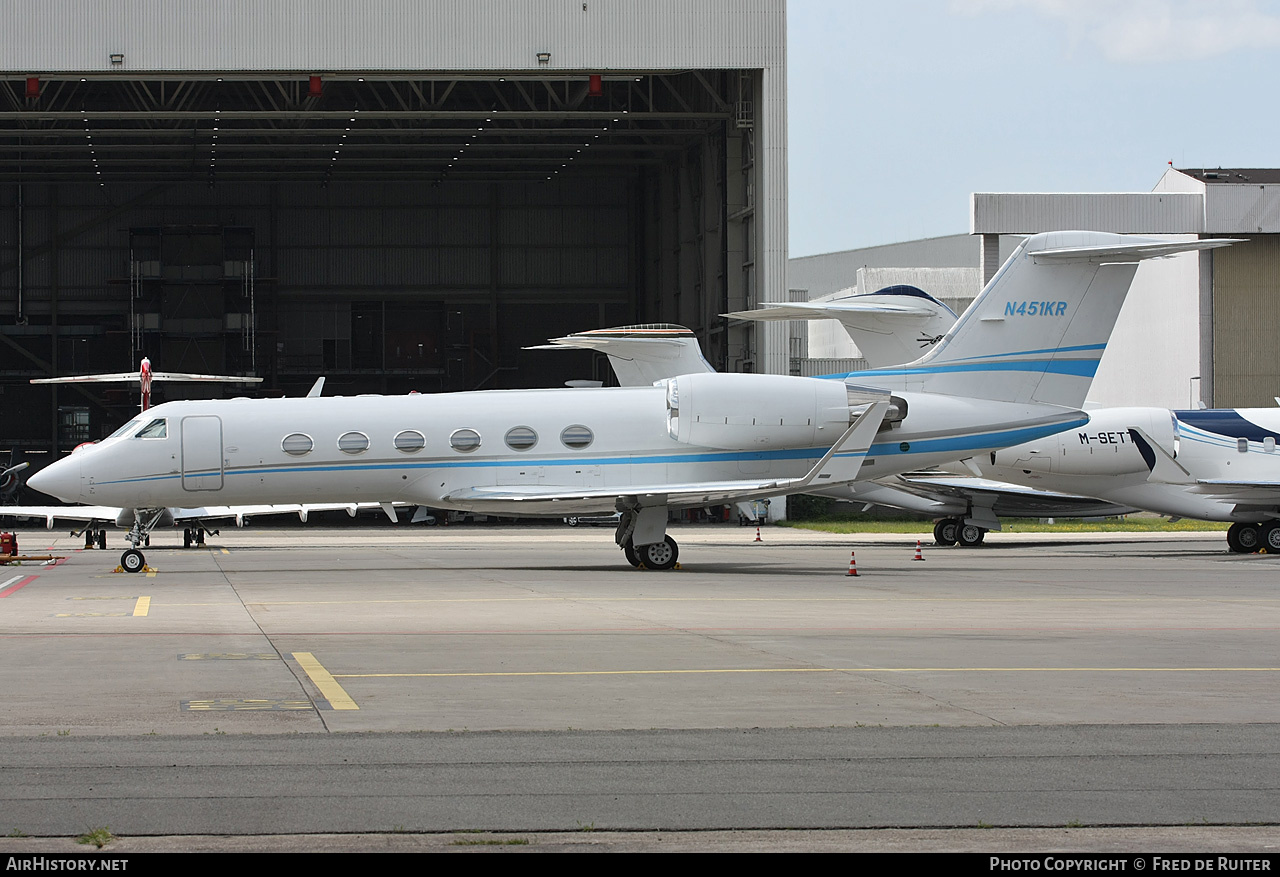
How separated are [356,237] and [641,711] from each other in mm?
58440

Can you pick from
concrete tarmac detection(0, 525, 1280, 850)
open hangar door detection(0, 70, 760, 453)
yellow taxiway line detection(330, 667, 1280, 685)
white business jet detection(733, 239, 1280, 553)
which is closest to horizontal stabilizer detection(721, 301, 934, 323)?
white business jet detection(733, 239, 1280, 553)

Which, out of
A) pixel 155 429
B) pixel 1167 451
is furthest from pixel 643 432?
pixel 1167 451

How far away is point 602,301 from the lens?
65000mm

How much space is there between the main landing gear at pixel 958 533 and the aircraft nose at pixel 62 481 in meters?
21.0

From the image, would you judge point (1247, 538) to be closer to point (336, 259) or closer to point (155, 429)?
point (155, 429)

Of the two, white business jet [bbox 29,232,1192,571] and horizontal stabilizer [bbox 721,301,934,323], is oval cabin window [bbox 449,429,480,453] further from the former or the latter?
horizontal stabilizer [bbox 721,301,934,323]

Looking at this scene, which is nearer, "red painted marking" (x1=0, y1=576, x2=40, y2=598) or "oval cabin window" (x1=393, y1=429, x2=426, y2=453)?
"red painted marking" (x1=0, y1=576, x2=40, y2=598)

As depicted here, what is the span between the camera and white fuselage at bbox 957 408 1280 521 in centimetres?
3100

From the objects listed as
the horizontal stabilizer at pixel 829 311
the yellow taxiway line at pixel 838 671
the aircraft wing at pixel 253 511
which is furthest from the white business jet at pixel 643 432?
the yellow taxiway line at pixel 838 671

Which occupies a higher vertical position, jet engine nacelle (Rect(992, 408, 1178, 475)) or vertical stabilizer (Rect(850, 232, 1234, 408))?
vertical stabilizer (Rect(850, 232, 1234, 408))

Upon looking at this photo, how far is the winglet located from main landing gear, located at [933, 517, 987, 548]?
4.72 metres

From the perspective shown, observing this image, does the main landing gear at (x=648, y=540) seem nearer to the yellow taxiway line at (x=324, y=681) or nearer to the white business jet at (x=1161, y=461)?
the white business jet at (x=1161, y=461)

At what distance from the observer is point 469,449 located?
23328mm
